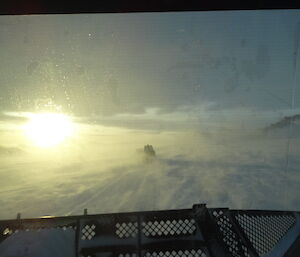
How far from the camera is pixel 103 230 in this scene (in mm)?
2725

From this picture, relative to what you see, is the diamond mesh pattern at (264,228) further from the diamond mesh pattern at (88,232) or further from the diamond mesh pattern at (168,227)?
the diamond mesh pattern at (88,232)

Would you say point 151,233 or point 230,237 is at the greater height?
point 151,233

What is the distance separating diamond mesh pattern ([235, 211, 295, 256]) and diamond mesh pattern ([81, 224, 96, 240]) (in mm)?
1447

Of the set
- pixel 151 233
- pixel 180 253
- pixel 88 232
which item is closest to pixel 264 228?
pixel 180 253

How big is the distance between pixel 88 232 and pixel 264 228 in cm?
180

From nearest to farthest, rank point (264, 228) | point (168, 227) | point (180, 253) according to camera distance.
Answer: point (180, 253), point (168, 227), point (264, 228)

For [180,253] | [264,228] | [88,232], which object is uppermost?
[88,232]

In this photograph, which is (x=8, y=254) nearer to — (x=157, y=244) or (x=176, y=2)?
(x=157, y=244)

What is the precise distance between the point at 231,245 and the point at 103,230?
1.22 meters

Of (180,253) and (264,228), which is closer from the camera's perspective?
(180,253)

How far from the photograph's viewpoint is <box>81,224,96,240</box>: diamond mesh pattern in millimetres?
2703

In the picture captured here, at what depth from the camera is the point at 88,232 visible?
273cm

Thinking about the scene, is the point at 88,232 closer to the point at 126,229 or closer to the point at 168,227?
the point at 126,229

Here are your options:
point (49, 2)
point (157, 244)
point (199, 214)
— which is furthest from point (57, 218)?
point (49, 2)
